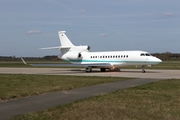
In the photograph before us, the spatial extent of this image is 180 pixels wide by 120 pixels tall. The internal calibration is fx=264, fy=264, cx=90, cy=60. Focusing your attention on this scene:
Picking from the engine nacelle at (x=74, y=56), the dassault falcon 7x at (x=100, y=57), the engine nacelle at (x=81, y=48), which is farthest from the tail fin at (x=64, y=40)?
the engine nacelle at (x=74, y=56)

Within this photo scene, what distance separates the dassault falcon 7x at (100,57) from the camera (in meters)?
35.2

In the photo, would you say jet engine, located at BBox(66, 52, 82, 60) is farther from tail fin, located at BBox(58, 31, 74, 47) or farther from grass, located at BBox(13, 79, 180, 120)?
grass, located at BBox(13, 79, 180, 120)

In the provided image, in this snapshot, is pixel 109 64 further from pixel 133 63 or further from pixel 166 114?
pixel 166 114

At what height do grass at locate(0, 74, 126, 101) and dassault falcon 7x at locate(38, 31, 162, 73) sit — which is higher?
dassault falcon 7x at locate(38, 31, 162, 73)

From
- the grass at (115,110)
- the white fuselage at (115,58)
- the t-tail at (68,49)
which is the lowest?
the grass at (115,110)

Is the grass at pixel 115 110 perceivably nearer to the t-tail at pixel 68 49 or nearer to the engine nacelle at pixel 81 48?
A: the t-tail at pixel 68 49

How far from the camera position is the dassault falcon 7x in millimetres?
35250

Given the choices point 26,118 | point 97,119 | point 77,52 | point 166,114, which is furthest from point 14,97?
point 77,52

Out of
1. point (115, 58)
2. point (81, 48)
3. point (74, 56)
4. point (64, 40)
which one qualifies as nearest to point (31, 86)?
point (115, 58)

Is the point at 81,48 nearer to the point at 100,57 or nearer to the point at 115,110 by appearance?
the point at 100,57

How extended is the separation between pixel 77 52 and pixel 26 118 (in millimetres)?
34549

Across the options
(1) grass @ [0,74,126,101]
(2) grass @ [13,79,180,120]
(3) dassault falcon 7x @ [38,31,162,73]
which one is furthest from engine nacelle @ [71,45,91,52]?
(2) grass @ [13,79,180,120]

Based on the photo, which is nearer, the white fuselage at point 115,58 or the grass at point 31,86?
the grass at point 31,86

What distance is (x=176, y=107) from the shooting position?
920 cm
